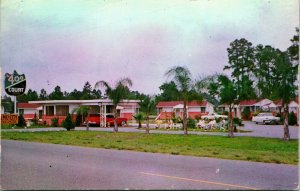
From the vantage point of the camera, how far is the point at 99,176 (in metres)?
9.48

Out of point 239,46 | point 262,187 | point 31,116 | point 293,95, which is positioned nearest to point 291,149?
point 293,95

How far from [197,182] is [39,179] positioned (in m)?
3.50

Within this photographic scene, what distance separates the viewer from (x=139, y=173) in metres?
9.77

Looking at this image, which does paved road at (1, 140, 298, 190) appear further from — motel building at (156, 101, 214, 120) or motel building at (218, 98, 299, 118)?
motel building at (156, 101, 214, 120)

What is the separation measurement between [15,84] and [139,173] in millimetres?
5612

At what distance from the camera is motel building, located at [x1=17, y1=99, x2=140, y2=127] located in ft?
112

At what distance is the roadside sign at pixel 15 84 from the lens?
1282 cm

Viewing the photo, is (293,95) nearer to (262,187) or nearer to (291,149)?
(291,149)

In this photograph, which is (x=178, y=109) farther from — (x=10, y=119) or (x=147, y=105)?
(x=10, y=119)

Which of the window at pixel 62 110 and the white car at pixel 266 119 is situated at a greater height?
the window at pixel 62 110

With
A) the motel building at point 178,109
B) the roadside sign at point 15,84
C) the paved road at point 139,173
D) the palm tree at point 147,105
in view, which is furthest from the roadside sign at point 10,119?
the motel building at point 178,109

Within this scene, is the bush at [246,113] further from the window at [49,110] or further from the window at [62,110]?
the window at [49,110]

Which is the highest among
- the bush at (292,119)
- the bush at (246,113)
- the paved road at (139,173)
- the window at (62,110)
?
the window at (62,110)

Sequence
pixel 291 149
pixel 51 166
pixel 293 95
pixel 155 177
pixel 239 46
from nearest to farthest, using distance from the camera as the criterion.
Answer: pixel 155 177 → pixel 51 166 → pixel 239 46 → pixel 291 149 → pixel 293 95
